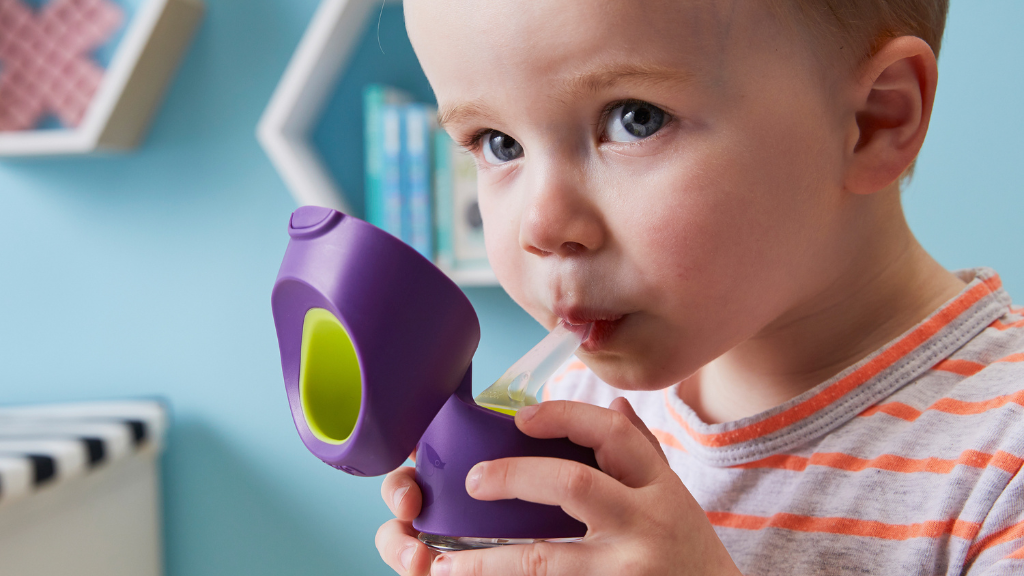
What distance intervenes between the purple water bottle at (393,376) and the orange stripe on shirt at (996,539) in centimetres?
26

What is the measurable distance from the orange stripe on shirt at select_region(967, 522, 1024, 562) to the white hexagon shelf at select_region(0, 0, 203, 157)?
1.45 metres

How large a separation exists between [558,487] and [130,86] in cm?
136

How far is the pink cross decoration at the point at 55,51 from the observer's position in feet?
5.08

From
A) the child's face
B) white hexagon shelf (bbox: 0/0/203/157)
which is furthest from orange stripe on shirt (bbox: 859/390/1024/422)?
white hexagon shelf (bbox: 0/0/203/157)

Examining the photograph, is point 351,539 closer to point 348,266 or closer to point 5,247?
point 5,247

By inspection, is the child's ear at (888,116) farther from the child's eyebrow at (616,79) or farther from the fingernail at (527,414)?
the fingernail at (527,414)

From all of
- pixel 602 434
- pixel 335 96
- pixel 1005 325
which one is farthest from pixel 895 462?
pixel 335 96

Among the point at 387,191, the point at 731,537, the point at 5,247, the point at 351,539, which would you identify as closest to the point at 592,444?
the point at 731,537

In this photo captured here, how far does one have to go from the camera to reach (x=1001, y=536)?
1.61ft

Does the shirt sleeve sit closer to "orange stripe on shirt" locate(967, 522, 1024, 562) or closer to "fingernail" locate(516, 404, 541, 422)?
"orange stripe on shirt" locate(967, 522, 1024, 562)

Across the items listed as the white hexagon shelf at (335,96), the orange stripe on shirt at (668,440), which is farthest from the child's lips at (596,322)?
the white hexagon shelf at (335,96)

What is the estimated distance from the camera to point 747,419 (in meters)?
0.65

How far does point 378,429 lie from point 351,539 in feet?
4.39

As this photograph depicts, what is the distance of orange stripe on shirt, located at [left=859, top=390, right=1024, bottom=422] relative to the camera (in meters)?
0.55
